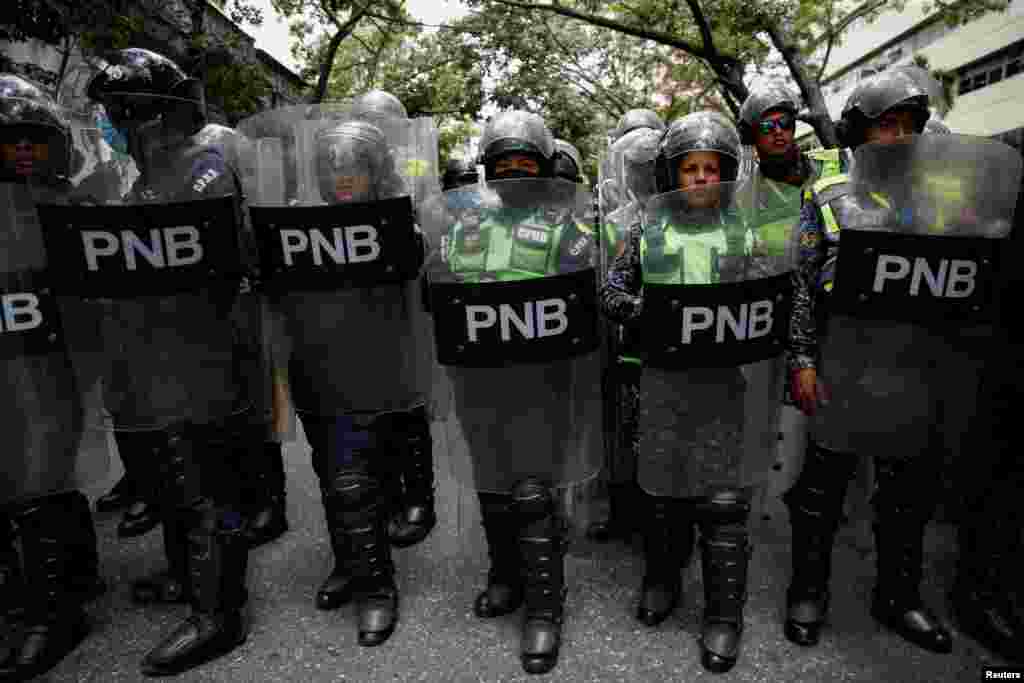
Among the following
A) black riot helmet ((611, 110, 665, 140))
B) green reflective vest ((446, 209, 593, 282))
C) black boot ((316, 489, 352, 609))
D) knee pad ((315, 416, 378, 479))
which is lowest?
black boot ((316, 489, 352, 609))

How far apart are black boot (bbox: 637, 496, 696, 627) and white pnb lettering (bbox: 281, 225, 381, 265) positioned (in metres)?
1.37

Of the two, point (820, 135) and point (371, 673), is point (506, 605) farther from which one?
point (820, 135)

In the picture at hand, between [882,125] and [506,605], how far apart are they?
2.28 metres

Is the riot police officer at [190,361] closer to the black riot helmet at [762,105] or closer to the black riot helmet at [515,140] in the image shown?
the black riot helmet at [515,140]

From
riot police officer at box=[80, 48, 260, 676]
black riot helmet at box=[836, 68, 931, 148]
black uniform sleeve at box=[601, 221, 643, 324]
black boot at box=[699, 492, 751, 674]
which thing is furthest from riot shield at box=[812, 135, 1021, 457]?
riot police officer at box=[80, 48, 260, 676]

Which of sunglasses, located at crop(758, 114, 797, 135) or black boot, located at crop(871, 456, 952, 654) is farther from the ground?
sunglasses, located at crop(758, 114, 797, 135)

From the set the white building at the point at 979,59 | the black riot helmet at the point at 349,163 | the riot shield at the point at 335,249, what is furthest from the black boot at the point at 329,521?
the white building at the point at 979,59

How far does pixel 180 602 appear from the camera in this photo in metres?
2.70

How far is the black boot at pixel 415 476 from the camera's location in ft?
10.8

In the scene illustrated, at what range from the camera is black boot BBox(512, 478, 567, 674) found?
2225 millimetres

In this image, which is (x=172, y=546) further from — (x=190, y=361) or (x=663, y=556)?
(x=663, y=556)

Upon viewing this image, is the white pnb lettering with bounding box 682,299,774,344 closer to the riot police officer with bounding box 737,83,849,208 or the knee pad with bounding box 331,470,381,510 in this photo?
the riot police officer with bounding box 737,83,849,208

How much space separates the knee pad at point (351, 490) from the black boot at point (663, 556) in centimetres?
106

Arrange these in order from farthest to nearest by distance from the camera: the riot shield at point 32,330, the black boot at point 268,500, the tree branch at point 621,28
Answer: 1. the tree branch at point 621,28
2. the black boot at point 268,500
3. the riot shield at point 32,330
